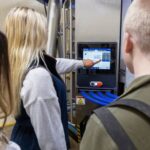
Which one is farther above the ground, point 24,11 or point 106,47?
point 24,11

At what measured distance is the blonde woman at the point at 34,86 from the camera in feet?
4.88

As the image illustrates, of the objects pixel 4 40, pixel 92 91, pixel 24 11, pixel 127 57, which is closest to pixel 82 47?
pixel 92 91

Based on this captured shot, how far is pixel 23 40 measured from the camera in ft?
5.26

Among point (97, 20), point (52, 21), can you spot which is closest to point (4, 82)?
point (97, 20)

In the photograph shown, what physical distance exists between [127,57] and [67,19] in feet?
8.15

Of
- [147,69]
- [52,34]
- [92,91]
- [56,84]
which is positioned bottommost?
[92,91]

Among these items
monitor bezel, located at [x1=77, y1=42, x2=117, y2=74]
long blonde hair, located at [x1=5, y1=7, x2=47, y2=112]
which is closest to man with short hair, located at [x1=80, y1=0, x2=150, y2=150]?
long blonde hair, located at [x1=5, y1=7, x2=47, y2=112]

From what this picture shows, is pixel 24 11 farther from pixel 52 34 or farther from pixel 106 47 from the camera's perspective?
pixel 52 34

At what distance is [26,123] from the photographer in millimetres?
1603

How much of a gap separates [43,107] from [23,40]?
0.38 m

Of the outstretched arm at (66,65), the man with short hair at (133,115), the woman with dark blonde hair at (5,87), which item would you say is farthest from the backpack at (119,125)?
the outstretched arm at (66,65)

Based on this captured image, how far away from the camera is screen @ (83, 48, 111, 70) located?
2879 mm

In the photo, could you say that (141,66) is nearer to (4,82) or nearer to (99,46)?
(4,82)

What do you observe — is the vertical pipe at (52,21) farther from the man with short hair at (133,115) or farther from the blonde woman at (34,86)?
the man with short hair at (133,115)
